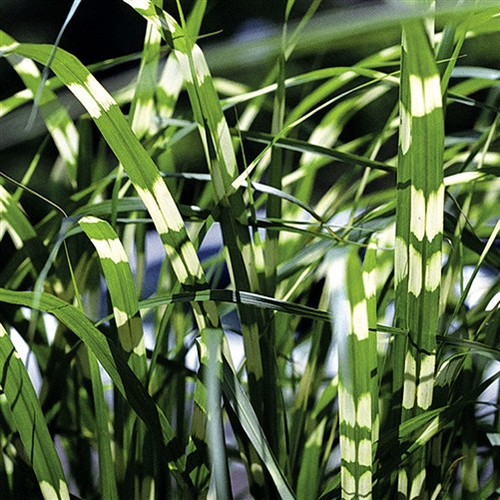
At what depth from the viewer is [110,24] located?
4.24 feet

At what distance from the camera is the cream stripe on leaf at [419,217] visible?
272mm

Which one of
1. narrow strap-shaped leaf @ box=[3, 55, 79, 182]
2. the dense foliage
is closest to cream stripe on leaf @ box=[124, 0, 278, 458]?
the dense foliage

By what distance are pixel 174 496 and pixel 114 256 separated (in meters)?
0.20

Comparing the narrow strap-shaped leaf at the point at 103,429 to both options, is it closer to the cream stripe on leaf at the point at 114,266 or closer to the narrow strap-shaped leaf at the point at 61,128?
the cream stripe on leaf at the point at 114,266

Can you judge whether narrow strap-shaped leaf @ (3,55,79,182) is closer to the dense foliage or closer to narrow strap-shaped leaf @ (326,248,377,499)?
the dense foliage

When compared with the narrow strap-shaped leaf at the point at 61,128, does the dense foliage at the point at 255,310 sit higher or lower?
lower

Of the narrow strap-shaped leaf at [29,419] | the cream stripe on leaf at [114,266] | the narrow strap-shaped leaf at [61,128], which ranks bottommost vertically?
the narrow strap-shaped leaf at [29,419]

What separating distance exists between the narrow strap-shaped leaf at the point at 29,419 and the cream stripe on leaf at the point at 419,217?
0.16 meters

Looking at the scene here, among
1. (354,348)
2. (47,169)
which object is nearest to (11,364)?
(354,348)

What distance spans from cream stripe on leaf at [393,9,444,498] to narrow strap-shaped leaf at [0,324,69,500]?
0.53 ft

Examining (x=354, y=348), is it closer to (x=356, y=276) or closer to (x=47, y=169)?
(x=356, y=276)

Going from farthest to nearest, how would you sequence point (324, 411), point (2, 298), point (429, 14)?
point (324, 411)
point (2, 298)
point (429, 14)

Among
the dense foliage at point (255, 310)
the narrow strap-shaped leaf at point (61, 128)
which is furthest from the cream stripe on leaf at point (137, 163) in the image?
the narrow strap-shaped leaf at point (61, 128)

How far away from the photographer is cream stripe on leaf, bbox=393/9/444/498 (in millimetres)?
272
